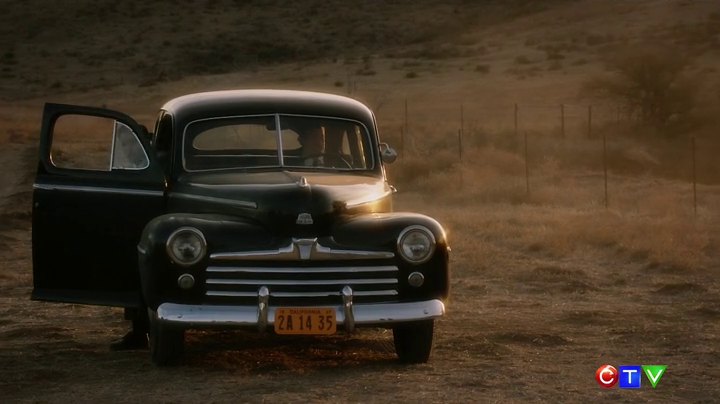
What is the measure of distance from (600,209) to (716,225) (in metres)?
2.30

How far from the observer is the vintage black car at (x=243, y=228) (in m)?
8.04

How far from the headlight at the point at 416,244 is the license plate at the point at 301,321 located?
0.67 meters

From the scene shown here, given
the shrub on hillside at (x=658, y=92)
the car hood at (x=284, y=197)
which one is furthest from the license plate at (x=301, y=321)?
the shrub on hillside at (x=658, y=92)

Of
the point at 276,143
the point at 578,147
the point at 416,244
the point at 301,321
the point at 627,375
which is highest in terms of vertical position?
the point at 578,147

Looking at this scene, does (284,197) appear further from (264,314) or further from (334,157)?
(334,157)

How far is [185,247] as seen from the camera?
26.3 ft

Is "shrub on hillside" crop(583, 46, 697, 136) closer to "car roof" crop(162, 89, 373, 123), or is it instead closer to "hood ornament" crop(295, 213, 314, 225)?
"car roof" crop(162, 89, 373, 123)

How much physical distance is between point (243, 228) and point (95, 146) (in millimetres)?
22706

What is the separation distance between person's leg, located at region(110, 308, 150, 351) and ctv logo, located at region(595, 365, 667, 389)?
3109 millimetres

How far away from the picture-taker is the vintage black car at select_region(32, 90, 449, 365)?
804cm

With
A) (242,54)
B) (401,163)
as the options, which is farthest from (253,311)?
(242,54)

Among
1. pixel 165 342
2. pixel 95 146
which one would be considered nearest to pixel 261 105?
pixel 165 342

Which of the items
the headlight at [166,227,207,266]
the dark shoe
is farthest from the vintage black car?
the dark shoe

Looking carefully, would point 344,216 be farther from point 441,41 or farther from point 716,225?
point 441,41
